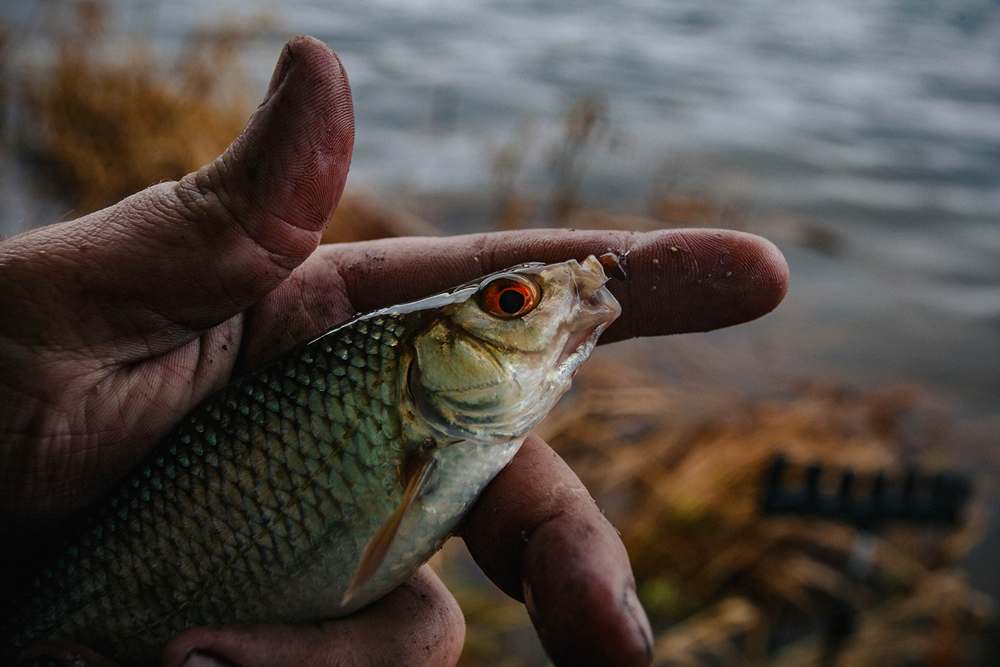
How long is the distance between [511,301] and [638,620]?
34.3 inches

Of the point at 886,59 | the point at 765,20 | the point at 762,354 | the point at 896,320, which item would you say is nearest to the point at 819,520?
the point at 762,354

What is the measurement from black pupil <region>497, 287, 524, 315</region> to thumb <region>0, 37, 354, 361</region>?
520 mm

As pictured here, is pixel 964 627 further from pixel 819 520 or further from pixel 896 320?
pixel 896 320

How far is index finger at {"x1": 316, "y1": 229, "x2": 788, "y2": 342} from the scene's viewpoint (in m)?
2.86

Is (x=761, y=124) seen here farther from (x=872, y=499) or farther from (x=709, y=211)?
(x=872, y=499)

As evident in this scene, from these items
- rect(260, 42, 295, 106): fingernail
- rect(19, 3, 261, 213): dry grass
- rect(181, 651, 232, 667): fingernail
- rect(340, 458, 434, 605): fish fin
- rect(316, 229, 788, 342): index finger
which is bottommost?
rect(19, 3, 261, 213): dry grass

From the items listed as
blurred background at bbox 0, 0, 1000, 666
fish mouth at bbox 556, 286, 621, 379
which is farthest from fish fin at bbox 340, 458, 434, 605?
blurred background at bbox 0, 0, 1000, 666

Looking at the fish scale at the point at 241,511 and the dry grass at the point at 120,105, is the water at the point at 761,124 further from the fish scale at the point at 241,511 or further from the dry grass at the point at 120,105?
the fish scale at the point at 241,511

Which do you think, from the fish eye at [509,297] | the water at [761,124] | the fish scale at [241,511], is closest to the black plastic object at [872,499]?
the water at [761,124]

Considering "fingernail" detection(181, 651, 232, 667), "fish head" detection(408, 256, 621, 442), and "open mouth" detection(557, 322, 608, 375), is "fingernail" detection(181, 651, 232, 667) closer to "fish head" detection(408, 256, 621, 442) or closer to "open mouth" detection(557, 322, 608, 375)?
"fish head" detection(408, 256, 621, 442)

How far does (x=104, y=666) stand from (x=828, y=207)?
34.8 ft

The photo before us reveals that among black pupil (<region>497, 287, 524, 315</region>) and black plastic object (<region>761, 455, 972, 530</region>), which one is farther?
black plastic object (<region>761, 455, 972, 530</region>)

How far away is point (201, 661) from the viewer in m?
2.28

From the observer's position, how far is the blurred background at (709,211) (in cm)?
529
